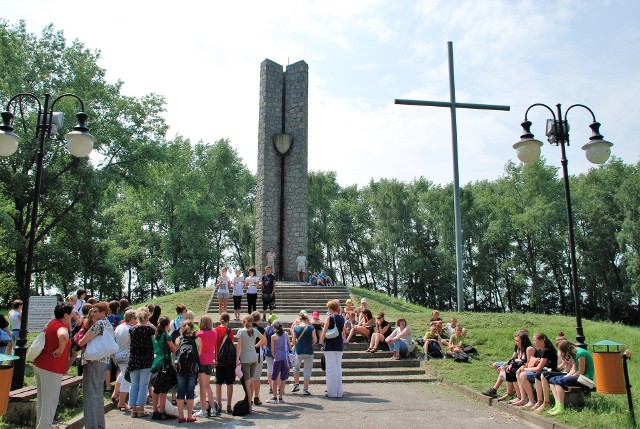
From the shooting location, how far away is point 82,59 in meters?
26.5

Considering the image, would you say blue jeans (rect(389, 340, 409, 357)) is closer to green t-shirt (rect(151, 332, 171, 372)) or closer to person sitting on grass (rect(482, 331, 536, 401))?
person sitting on grass (rect(482, 331, 536, 401))

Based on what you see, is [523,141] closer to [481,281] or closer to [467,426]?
[467,426]

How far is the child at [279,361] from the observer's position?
337 inches

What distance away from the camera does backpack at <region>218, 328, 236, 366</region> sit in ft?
24.8

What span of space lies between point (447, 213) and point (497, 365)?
3524 cm

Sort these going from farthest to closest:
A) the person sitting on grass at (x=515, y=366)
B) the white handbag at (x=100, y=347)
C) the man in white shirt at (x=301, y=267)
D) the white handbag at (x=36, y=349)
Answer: the man in white shirt at (x=301, y=267) → the person sitting on grass at (x=515, y=366) → the white handbag at (x=100, y=347) → the white handbag at (x=36, y=349)

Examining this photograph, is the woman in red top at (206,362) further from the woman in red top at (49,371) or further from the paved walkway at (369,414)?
the woman in red top at (49,371)

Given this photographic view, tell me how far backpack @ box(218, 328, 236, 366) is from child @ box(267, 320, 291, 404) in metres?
1.17

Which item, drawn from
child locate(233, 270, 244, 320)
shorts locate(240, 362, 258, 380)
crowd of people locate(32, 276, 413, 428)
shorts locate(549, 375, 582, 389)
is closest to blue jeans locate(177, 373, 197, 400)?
crowd of people locate(32, 276, 413, 428)

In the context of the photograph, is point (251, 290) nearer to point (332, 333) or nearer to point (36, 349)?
point (332, 333)

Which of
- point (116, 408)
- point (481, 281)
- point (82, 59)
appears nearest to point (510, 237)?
point (481, 281)

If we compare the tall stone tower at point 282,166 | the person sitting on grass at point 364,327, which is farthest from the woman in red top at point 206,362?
the tall stone tower at point 282,166

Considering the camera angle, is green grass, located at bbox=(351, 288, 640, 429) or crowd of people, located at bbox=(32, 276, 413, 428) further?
green grass, located at bbox=(351, 288, 640, 429)

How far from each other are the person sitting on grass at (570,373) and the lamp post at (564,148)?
0.65 feet
